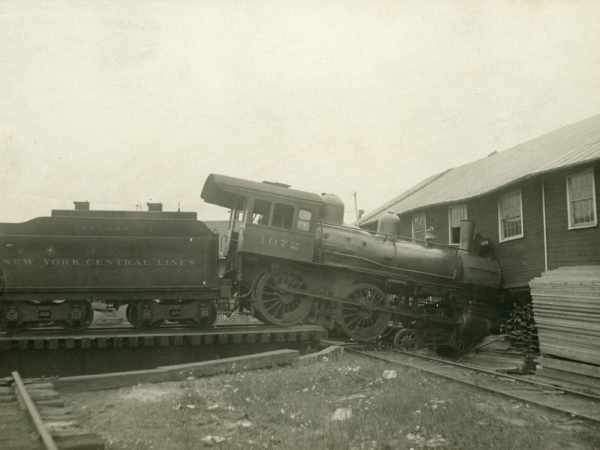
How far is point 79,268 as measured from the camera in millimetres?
11328

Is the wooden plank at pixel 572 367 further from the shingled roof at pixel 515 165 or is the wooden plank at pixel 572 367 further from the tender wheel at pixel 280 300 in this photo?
the tender wheel at pixel 280 300

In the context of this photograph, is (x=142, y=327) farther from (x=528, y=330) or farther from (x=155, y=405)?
(x=528, y=330)

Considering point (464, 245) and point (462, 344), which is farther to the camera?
point (464, 245)

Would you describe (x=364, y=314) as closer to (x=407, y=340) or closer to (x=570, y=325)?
(x=407, y=340)

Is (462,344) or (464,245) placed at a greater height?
(464,245)

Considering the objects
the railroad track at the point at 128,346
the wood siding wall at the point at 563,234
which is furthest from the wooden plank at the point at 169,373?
the wood siding wall at the point at 563,234

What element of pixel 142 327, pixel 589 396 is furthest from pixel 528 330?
pixel 142 327

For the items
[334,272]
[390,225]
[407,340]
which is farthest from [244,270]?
[390,225]

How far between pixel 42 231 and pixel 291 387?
666 centimetres

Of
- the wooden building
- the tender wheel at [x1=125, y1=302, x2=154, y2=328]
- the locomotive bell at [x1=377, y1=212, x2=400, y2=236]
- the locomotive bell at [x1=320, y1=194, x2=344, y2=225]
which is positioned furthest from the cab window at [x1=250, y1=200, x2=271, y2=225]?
the wooden building

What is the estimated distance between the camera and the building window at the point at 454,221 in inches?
750

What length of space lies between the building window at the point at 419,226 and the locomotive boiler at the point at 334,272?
5.92 meters

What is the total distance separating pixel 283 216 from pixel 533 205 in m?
7.45

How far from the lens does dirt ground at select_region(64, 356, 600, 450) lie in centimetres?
561
